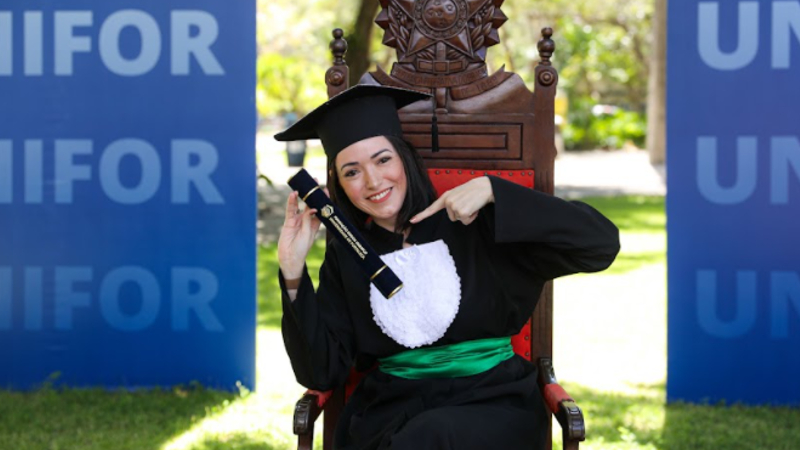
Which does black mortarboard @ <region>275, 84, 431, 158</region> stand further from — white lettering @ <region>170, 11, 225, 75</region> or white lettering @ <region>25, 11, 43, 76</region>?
white lettering @ <region>25, 11, 43, 76</region>

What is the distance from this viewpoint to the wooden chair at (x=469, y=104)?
3.38 metres

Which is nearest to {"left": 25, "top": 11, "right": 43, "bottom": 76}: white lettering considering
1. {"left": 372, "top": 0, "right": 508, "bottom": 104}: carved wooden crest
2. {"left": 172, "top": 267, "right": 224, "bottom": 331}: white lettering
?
{"left": 172, "top": 267, "right": 224, "bottom": 331}: white lettering

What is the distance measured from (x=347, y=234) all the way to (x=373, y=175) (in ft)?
0.62

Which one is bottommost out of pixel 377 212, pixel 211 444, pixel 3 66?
pixel 211 444

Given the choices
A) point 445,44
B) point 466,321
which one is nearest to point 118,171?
point 445,44

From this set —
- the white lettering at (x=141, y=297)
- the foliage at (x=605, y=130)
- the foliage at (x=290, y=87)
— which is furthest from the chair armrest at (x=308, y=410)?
the foliage at (x=605, y=130)

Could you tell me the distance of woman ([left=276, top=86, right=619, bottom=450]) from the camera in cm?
284

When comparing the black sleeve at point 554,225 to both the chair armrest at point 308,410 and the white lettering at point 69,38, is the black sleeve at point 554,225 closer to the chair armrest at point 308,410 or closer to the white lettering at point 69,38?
the chair armrest at point 308,410

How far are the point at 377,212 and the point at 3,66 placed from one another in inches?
114

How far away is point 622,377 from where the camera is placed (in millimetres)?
5754

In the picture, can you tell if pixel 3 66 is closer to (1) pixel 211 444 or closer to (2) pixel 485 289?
(1) pixel 211 444

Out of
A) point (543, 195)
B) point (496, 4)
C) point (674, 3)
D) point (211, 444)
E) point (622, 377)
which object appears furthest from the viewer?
point (622, 377)

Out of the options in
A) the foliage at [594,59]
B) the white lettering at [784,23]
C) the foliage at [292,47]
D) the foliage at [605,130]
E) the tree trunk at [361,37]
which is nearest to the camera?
the white lettering at [784,23]

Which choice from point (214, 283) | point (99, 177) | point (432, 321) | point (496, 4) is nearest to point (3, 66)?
point (99, 177)
